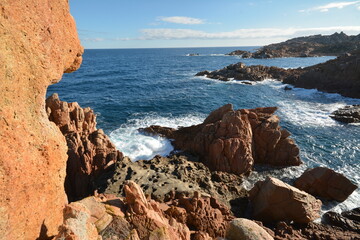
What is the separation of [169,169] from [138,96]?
3558 cm

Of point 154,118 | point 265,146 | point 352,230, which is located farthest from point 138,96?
point 352,230

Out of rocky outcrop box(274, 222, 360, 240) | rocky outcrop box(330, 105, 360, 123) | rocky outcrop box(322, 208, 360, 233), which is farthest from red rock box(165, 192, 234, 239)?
rocky outcrop box(330, 105, 360, 123)

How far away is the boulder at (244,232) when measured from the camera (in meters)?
10.2

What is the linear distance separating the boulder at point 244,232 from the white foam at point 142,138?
14638 millimetres

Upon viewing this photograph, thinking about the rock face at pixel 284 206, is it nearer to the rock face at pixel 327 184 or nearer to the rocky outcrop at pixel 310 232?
the rocky outcrop at pixel 310 232

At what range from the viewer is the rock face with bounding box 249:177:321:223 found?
15.1 meters

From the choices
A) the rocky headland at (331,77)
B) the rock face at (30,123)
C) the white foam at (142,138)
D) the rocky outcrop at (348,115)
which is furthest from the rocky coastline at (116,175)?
the rocky headland at (331,77)

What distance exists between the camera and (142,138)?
28.7m

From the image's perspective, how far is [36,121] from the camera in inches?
282

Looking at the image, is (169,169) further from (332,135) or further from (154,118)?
(332,135)

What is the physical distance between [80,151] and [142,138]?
10882mm

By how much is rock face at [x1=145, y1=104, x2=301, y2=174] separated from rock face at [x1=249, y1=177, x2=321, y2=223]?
18.8 ft

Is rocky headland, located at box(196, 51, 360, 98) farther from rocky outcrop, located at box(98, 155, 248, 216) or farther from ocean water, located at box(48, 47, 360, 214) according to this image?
rocky outcrop, located at box(98, 155, 248, 216)

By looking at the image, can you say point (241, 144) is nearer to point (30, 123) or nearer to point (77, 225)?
point (77, 225)
